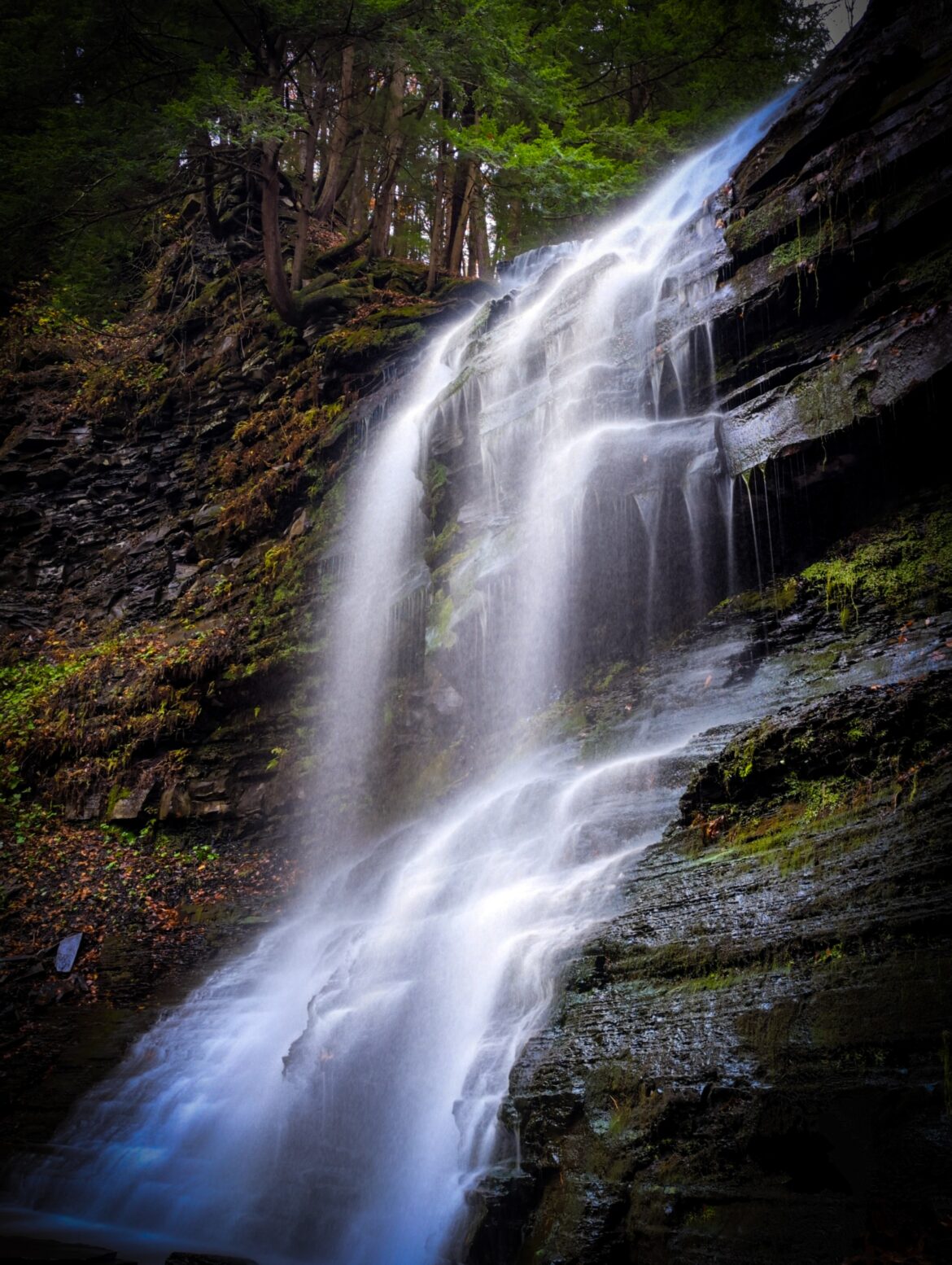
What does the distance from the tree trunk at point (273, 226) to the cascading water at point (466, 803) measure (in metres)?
3.86

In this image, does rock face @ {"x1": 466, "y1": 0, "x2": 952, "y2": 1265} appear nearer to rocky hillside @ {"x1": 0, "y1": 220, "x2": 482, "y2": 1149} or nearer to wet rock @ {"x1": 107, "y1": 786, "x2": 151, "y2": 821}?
rocky hillside @ {"x1": 0, "y1": 220, "x2": 482, "y2": 1149}

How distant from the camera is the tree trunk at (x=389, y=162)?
1540 centimetres

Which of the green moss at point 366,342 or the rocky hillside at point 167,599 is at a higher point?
the green moss at point 366,342

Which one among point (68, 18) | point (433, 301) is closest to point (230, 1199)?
point (433, 301)

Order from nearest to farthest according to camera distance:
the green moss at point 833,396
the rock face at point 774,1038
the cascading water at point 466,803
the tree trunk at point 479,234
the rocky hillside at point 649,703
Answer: the rock face at point 774,1038 → the rocky hillside at point 649,703 → the cascading water at point 466,803 → the green moss at point 833,396 → the tree trunk at point 479,234

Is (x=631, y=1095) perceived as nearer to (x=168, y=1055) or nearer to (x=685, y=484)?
(x=168, y=1055)

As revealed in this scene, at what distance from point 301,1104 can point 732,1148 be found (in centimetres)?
302

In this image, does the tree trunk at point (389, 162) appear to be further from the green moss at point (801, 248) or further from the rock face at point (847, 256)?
the green moss at point (801, 248)

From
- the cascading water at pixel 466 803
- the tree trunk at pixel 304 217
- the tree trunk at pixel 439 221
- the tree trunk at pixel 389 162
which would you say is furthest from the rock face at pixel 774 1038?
→ the tree trunk at pixel 389 162

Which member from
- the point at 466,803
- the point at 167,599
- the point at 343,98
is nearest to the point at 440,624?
the point at 466,803

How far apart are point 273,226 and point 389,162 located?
4.03 meters

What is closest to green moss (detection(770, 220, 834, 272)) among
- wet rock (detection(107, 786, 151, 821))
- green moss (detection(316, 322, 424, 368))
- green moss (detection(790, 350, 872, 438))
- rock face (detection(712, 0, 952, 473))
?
rock face (detection(712, 0, 952, 473))

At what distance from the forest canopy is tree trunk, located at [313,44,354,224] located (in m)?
0.07

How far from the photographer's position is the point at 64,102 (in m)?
11.7
